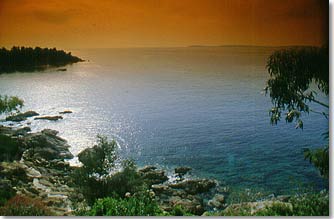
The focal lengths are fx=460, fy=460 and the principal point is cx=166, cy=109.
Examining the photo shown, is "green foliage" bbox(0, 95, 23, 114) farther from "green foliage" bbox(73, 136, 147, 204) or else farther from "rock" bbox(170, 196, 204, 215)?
"rock" bbox(170, 196, 204, 215)

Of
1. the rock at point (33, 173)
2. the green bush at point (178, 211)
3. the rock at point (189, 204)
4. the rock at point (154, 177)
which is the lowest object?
the green bush at point (178, 211)

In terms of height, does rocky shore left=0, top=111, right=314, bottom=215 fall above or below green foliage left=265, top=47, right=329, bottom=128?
below

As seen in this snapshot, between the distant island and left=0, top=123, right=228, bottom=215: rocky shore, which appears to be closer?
left=0, top=123, right=228, bottom=215: rocky shore

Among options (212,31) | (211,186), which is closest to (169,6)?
(212,31)

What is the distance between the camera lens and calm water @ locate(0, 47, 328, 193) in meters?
3.05

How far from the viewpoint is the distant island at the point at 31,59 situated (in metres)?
3.13

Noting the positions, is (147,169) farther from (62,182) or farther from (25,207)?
(25,207)

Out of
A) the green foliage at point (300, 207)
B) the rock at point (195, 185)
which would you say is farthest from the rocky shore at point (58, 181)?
the green foliage at point (300, 207)

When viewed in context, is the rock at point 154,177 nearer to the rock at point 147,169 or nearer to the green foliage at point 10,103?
the rock at point 147,169

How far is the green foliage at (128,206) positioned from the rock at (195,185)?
19cm

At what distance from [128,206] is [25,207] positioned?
68cm

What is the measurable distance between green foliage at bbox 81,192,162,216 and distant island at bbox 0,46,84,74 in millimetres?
989

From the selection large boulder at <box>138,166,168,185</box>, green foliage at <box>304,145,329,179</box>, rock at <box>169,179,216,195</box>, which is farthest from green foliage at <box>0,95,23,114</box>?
green foliage at <box>304,145,329,179</box>

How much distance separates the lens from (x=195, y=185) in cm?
300
